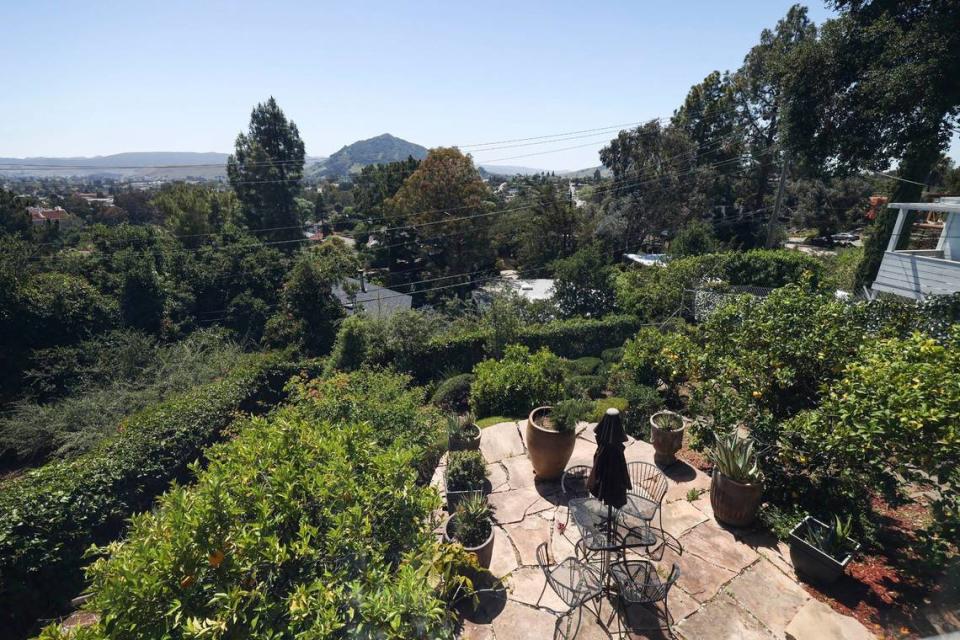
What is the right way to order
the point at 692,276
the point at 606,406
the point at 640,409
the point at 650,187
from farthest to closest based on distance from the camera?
the point at 650,187 → the point at 692,276 → the point at 606,406 → the point at 640,409

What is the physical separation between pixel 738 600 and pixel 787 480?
1841 millimetres

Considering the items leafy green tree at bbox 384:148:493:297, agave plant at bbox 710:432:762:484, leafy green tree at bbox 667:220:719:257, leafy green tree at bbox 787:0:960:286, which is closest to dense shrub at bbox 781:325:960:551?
agave plant at bbox 710:432:762:484

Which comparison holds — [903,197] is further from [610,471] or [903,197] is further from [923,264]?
[610,471]

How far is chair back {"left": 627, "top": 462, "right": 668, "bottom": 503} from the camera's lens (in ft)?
16.5

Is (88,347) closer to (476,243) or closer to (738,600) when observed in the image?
(476,243)

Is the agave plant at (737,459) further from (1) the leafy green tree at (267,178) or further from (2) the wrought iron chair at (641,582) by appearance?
(1) the leafy green tree at (267,178)

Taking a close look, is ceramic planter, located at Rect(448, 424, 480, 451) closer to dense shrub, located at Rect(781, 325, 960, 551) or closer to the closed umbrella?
the closed umbrella

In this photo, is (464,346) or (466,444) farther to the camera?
(464,346)

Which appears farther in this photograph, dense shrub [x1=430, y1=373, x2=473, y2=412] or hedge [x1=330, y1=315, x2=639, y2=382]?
hedge [x1=330, y1=315, x2=639, y2=382]

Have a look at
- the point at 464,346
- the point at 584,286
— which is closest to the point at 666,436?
the point at 464,346

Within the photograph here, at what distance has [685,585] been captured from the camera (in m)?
4.32

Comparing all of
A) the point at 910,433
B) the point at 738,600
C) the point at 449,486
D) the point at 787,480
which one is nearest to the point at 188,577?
the point at 449,486

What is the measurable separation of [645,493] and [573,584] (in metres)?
1.78

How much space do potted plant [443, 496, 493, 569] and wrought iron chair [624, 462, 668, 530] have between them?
57.8 inches
